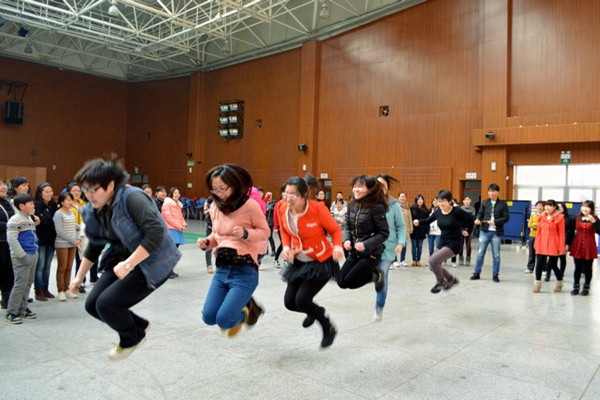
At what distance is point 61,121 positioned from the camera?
28.2m

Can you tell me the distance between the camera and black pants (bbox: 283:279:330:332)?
13.7 ft

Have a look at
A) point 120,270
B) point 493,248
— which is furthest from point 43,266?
point 493,248

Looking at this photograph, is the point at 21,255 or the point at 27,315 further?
the point at 27,315

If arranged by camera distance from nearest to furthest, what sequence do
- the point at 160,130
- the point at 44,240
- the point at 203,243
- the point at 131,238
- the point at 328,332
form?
the point at 131,238 < the point at 203,243 < the point at 328,332 < the point at 44,240 < the point at 160,130

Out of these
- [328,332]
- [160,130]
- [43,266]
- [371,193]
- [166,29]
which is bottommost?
[328,332]

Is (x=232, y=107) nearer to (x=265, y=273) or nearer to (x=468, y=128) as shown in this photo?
(x=468, y=128)

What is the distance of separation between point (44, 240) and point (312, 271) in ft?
13.9

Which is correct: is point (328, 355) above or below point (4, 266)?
below

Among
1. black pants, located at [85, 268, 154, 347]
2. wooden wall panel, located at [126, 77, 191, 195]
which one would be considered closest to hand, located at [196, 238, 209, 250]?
black pants, located at [85, 268, 154, 347]

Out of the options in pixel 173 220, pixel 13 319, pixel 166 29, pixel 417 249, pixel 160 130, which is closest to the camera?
pixel 13 319

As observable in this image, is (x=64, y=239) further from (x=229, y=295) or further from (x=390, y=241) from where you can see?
(x=390, y=241)

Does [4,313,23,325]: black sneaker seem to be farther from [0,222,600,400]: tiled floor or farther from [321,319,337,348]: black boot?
[321,319,337,348]: black boot

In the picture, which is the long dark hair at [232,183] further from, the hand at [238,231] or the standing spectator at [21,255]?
the standing spectator at [21,255]

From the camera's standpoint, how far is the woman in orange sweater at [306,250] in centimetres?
419
